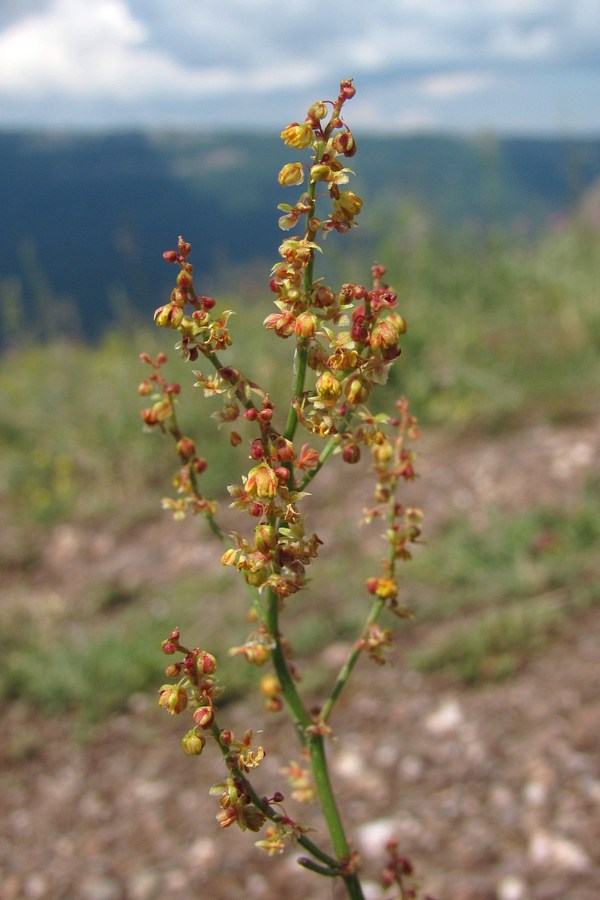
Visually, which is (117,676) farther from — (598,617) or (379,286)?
(379,286)

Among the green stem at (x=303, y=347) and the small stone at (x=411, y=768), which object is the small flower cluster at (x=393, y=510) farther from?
the small stone at (x=411, y=768)

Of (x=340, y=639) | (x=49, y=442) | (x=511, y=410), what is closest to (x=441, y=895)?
(x=340, y=639)

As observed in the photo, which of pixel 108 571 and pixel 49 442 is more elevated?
pixel 49 442

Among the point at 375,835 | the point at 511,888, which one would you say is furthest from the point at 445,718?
the point at 511,888

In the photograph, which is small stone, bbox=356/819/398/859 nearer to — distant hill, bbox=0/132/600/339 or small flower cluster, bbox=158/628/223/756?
small flower cluster, bbox=158/628/223/756

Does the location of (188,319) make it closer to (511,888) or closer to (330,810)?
(330,810)

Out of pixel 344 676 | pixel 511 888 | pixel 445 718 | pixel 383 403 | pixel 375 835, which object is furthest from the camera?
pixel 383 403

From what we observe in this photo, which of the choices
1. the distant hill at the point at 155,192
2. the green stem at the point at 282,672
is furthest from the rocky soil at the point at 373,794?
the distant hill at the point at 155,192
